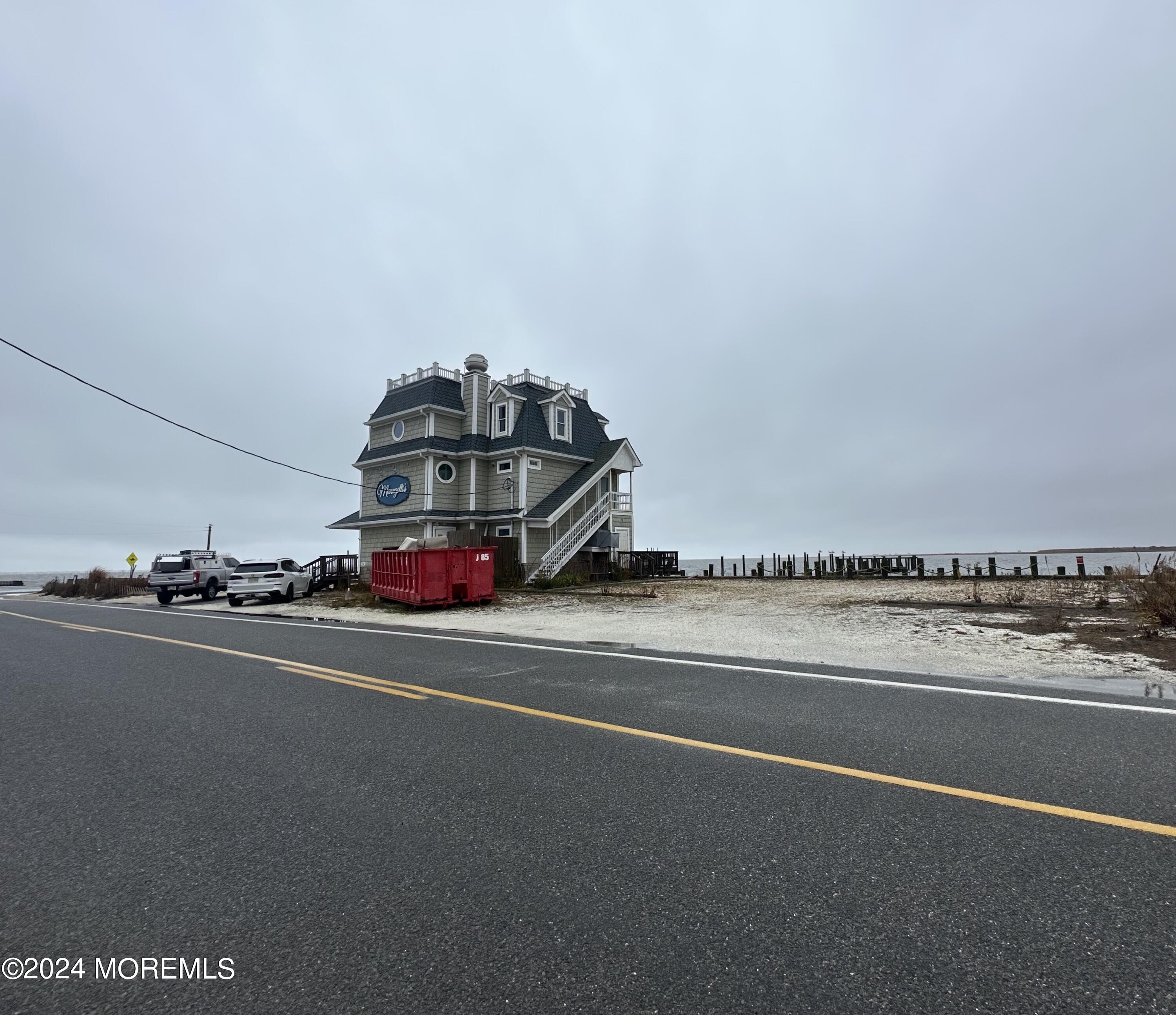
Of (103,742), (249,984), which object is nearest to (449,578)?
(103,742)

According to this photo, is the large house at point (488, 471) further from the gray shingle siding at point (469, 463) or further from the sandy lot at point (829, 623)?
the sandy lot at point (829, 623)

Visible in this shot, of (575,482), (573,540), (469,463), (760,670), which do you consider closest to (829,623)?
(760,670)

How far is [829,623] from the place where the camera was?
Result: 43.2 feet

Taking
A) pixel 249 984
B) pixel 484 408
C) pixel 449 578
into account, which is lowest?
pixel 249 984

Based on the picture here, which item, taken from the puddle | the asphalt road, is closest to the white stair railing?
the puddle

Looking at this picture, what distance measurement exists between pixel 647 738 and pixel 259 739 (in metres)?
3.23

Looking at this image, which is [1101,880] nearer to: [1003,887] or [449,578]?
[1003,887]

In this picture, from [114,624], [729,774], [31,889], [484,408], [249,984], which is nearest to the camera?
[249,984]

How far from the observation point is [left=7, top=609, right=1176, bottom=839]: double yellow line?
133 inches

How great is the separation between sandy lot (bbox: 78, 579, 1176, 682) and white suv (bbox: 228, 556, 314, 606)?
677 millimetres

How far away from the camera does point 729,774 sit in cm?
412

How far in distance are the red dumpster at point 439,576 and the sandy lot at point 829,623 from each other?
541 millimetres

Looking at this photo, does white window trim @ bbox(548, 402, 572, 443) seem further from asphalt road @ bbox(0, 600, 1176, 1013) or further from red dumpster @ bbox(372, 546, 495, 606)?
asphalt road @ bbox(0, 600, 1176, 1013)

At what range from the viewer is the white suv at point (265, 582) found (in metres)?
22.9
